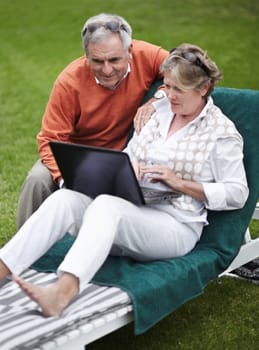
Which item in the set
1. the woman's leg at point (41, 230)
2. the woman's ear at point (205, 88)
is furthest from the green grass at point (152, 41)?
the woman's ear at point (205, 88)

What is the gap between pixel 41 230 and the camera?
3.74 m

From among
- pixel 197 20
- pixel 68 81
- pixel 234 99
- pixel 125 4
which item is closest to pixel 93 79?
pixel 68 81

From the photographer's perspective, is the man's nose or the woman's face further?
the man's nose

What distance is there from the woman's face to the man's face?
0.39m

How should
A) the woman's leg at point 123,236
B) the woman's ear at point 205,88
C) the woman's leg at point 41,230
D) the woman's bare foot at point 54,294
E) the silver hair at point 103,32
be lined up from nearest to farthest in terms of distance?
the woman's bare foot at point 54,294, the woman's leg at point 123,236, the woman's leg at point 41,230, the woman's ear at point 205,88, the silver hair at point 103,32

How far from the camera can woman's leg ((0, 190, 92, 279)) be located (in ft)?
12.1

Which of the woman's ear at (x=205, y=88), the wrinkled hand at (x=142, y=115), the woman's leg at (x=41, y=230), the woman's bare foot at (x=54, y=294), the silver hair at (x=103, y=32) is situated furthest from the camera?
the wrinkled hand at (x=142, y=115)

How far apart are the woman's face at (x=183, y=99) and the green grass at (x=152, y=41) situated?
1.04 metres

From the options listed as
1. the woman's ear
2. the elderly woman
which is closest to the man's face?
the elderly woman

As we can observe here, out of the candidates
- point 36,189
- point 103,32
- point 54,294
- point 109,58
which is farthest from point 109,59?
point 54,294

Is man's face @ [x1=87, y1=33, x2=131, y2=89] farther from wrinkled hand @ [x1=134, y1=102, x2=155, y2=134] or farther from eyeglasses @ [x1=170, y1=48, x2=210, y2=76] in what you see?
eyeglasses @ [x1=170, y1=48, x2=210, y2=76]

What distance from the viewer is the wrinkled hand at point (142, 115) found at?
4.35 m

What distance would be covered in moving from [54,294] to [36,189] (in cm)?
124

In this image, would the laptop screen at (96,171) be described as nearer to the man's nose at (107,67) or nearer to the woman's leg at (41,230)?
the woman's leg at (41,230)
